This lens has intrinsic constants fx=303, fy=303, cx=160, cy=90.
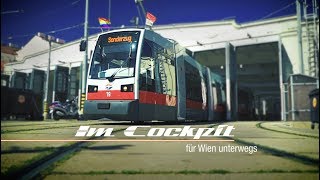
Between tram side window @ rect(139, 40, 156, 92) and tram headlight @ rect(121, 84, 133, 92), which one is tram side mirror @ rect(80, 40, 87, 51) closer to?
tram headlight @ rect(121, 84, 133, 92)

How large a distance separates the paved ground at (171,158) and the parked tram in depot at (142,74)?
53 centimetres

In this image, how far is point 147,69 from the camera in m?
2.82

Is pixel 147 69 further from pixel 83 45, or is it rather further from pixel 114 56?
pixel 83 45

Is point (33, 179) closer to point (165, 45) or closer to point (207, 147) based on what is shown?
point (207, 147)

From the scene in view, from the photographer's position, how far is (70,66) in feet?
8.19

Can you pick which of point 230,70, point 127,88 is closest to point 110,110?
point 127,88

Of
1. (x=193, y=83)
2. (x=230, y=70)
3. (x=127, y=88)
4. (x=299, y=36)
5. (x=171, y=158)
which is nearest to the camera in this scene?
(x=171, y=158)

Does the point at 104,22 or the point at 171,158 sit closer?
the point at 171,158

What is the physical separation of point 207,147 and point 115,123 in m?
0.78

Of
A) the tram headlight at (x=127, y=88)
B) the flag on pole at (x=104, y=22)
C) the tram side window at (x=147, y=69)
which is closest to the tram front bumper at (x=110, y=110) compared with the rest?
the tram headlight at (x=127, y=88)

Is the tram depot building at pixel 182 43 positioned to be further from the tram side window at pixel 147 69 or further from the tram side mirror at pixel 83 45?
the tram side window at pixel 147 69

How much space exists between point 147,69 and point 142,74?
67mm

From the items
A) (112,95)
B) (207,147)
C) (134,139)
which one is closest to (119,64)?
(112,95)

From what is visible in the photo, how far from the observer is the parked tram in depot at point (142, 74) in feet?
8.46
